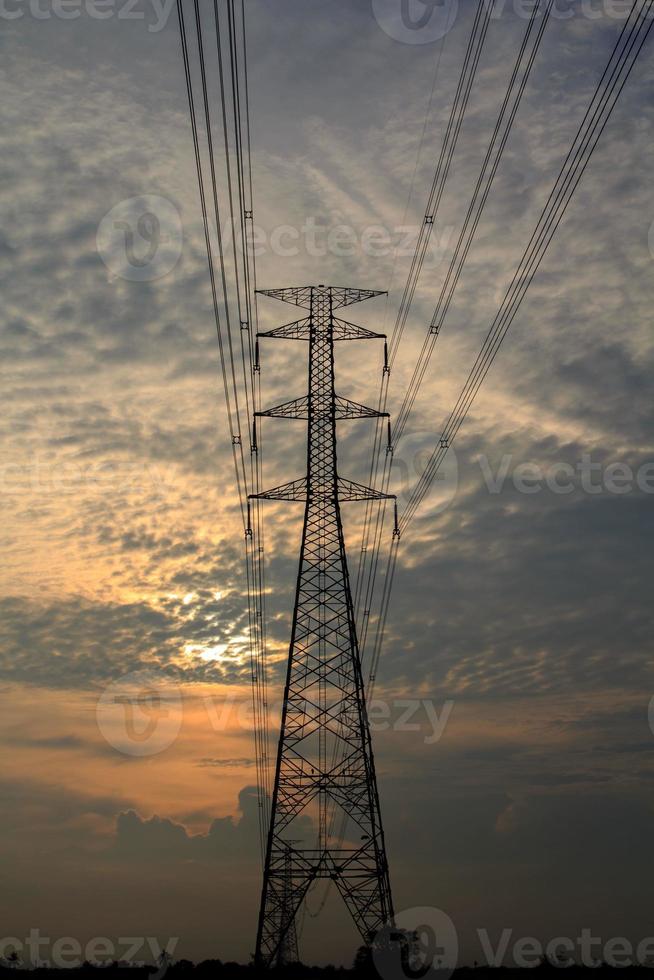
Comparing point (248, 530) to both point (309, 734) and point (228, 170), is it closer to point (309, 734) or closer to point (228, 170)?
point (309, 734)

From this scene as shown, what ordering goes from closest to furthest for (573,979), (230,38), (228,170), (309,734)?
1. (230,38)
2. (228,170)
3. (573,979)
4. (309,734)

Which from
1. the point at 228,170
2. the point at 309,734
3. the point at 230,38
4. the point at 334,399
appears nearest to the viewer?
the point at 230,38

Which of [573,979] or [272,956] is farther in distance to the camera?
[272,956]

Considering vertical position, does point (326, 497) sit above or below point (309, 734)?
above

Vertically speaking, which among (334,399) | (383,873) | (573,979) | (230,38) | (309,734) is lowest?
(573,979)

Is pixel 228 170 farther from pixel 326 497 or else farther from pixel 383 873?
pixel 383 873

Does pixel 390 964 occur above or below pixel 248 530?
below

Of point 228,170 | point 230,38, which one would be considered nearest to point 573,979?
point 228,170

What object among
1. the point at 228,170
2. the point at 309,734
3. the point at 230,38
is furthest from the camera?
the point at 309,734

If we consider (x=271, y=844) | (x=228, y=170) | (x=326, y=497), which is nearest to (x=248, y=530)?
(x=326, y=497)
